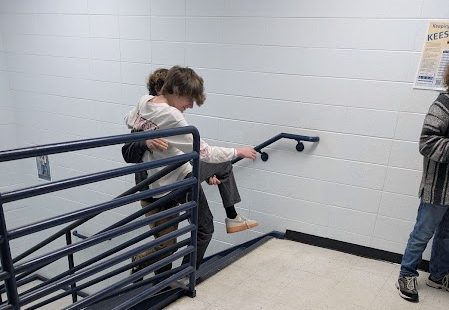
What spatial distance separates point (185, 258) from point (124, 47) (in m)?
2.30

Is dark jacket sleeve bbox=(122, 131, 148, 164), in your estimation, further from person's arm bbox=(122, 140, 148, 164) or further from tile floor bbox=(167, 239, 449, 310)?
tile floor bbox=(167, 239, 449, 310)

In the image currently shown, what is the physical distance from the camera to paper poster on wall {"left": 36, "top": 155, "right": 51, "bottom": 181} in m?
4.54

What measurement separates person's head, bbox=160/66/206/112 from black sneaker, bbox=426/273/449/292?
188cm

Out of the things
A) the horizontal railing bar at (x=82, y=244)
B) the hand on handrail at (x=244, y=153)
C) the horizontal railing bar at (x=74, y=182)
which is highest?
the horizontal railing bar at (x=74, y=182)

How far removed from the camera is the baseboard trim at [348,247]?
267cm

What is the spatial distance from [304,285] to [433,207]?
35.0 inches

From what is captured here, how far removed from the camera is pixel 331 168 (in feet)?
9.09

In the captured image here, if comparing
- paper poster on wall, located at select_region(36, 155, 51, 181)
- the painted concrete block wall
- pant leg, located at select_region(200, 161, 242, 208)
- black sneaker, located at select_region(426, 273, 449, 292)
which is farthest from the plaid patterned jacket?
the painted concrete block wall

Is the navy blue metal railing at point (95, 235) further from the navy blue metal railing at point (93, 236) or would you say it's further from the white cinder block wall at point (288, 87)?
the white cinder block wall at point (288, 87)

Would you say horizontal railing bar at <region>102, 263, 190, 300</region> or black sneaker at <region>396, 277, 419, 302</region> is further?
black sneaker at <region>396, 277, 419, 302</region>

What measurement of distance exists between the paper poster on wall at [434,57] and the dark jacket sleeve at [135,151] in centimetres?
183

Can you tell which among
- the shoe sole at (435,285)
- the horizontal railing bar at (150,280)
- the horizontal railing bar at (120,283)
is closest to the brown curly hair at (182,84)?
the horizontal railing bar at (120,283)

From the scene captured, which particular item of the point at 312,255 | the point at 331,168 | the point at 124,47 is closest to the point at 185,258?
the point at 312,255

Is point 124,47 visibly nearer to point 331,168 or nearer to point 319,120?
point 319,120
